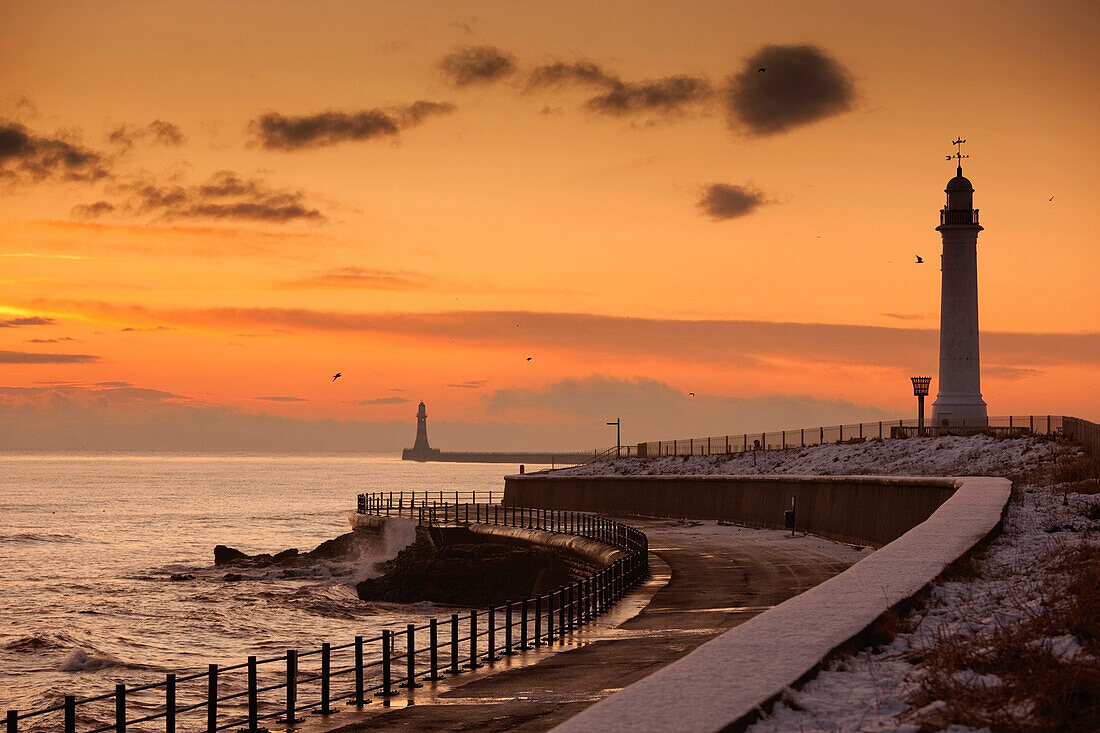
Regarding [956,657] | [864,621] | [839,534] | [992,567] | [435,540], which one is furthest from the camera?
[435,540]

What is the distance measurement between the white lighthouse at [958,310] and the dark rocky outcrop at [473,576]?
31.7 metres

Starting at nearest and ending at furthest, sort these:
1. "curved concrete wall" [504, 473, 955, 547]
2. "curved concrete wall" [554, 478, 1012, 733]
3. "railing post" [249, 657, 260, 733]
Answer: "curved concrete wall" [554, 478, 1012, 733]
"railing post" [249, 657, 260, 733]
"curved concrete wall" [504, 473, 955, 547]

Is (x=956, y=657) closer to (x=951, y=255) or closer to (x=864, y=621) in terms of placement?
(x=864, y=621)

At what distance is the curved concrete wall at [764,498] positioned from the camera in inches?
1337

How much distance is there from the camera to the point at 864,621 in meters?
11.3

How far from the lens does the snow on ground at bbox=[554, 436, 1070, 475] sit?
4819 cm

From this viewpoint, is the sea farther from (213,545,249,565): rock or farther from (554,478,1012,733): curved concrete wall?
(554,478,1012,733): curved concrete wall

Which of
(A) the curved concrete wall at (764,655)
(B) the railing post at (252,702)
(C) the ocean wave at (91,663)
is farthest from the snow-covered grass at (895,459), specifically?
(B) the railing post at (252,702)

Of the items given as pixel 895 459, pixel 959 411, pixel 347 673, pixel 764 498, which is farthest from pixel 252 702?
pixel 959 411

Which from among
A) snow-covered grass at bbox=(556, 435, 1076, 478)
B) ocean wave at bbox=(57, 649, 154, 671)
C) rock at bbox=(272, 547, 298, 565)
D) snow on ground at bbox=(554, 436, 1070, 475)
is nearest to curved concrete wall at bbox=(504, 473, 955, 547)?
snow-covered grass at bbox=(556, 435, 1076, 478)

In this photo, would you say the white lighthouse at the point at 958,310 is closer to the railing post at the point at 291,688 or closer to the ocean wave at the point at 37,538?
the railing post at the point at 291,688

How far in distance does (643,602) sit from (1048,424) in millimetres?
38119

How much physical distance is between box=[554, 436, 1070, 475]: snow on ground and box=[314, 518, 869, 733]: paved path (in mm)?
14144

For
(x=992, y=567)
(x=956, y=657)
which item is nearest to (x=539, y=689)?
(x=992, y=567)
